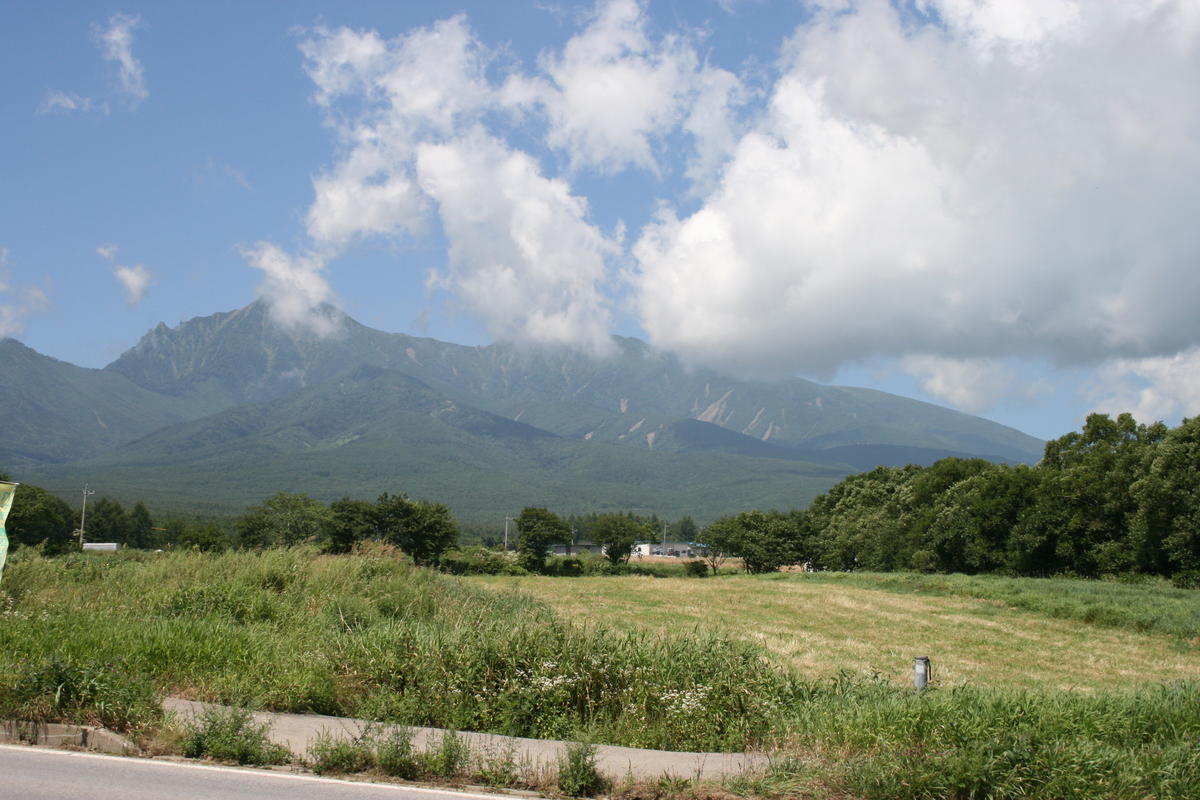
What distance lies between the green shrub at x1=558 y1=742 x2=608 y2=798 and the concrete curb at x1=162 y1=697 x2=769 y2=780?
0.57 feet

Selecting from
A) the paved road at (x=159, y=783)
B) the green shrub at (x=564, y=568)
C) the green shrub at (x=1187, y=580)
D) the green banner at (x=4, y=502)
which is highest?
the green banner at (x=4, y=502)

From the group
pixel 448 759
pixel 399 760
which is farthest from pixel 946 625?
pixel 399 760

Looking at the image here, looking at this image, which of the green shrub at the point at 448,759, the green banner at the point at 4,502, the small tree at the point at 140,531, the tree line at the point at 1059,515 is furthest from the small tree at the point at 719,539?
the green shrub at the point at 448,759

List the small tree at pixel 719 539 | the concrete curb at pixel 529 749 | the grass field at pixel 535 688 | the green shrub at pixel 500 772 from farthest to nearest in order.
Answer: the small tree at pixel 719 539
the concrete curb at pixel 529 749
the green shrub at pixel 500 772
the grass field at pixel 535 688

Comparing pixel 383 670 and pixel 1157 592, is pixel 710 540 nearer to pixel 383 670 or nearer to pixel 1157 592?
pixel 1157 592

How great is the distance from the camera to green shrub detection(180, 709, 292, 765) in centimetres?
771

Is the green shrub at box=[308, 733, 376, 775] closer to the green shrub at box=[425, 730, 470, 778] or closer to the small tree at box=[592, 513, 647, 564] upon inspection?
the green shrub at box=[425, 730, 470, 778]

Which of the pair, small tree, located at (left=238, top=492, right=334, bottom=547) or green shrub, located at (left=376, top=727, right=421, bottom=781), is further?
small tree, located at (left=238, top=492, right=334, bottom=547)

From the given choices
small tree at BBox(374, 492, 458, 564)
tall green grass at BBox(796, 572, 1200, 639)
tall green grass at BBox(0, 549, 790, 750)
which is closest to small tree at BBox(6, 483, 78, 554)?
small tree at BBox(374, 492, 458, 564)

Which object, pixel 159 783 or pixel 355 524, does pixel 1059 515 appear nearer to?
pixel 159 783

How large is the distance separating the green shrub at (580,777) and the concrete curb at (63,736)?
13.8ft

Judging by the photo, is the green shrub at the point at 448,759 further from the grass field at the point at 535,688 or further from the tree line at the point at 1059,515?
the tree line at the point at 1059,515

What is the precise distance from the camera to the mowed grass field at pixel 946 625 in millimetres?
19922

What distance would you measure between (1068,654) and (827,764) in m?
19.9
